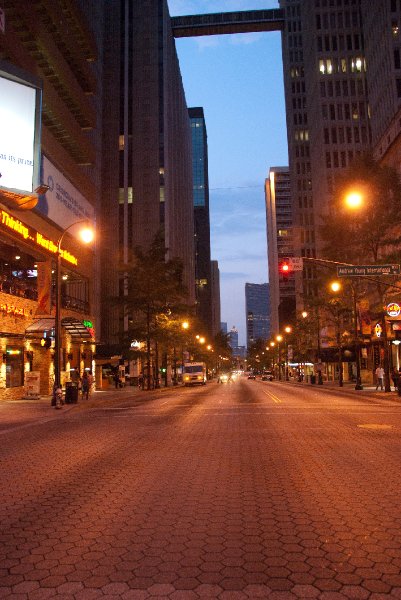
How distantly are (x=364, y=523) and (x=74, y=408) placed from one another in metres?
20.0

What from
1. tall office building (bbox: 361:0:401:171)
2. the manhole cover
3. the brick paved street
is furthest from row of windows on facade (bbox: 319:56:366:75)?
the brick paved street

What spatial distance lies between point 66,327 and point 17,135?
14.7 m

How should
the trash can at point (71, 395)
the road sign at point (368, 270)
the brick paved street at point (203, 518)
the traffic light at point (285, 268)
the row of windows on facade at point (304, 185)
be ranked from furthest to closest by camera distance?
the row of windows on facade at point (304, 185)
the trash can at point (71, 395)
the road sign at point (368, 270)
the traffic light at point (285, 268)
the brick paved street at point (203, 518)

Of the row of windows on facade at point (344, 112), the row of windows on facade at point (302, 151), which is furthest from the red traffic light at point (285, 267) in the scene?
the row of windows on facade at point (302, 151)

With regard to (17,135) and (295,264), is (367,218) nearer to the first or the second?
(295,264)

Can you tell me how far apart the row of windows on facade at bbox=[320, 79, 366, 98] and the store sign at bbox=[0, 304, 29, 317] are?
89.5 m

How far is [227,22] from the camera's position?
12456cm

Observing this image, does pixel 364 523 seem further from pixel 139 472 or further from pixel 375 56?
pixel 375 56

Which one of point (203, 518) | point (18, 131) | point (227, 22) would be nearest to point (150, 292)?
point (18, 131)

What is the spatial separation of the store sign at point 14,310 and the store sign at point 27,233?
13.8ft

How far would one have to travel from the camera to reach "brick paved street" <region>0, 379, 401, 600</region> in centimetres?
409

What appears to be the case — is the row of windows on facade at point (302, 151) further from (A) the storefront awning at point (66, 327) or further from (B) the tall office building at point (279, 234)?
(A) the storefront awning at point (66, 327)

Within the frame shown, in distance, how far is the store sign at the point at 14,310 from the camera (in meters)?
27.9

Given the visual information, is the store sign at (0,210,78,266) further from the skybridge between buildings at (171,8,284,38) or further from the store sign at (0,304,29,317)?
the skybridge between buildings at (171,8,284,38)
